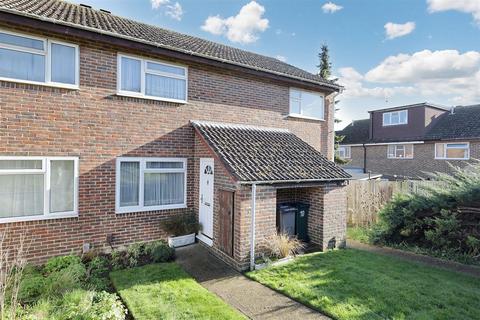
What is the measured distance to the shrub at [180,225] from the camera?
870cm

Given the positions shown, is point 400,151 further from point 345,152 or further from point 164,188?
point 164,188

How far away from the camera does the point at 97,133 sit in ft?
25.4

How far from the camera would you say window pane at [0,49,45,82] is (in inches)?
264

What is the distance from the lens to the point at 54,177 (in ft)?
23.6

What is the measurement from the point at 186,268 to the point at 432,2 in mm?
12553

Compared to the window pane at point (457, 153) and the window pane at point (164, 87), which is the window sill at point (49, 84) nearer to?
the window pane at point (164, 87)

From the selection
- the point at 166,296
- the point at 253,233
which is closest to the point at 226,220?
the point at 253,233

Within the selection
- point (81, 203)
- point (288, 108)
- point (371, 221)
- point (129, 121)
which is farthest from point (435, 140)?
point (81, 203)

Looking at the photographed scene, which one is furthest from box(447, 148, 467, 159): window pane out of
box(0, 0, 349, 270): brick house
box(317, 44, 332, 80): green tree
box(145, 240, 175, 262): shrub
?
box(145, 240, 175, 262): shrub

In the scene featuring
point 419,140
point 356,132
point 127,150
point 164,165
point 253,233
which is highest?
point 356,132

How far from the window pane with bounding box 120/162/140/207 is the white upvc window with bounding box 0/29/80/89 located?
260 centimetres

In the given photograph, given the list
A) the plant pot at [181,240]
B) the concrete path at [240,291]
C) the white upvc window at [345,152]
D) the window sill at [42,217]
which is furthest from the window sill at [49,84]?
the white upvc window at [345,152]

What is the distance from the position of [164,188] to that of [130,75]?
3.66 meters

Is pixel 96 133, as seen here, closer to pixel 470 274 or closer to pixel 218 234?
pixel 218 234
